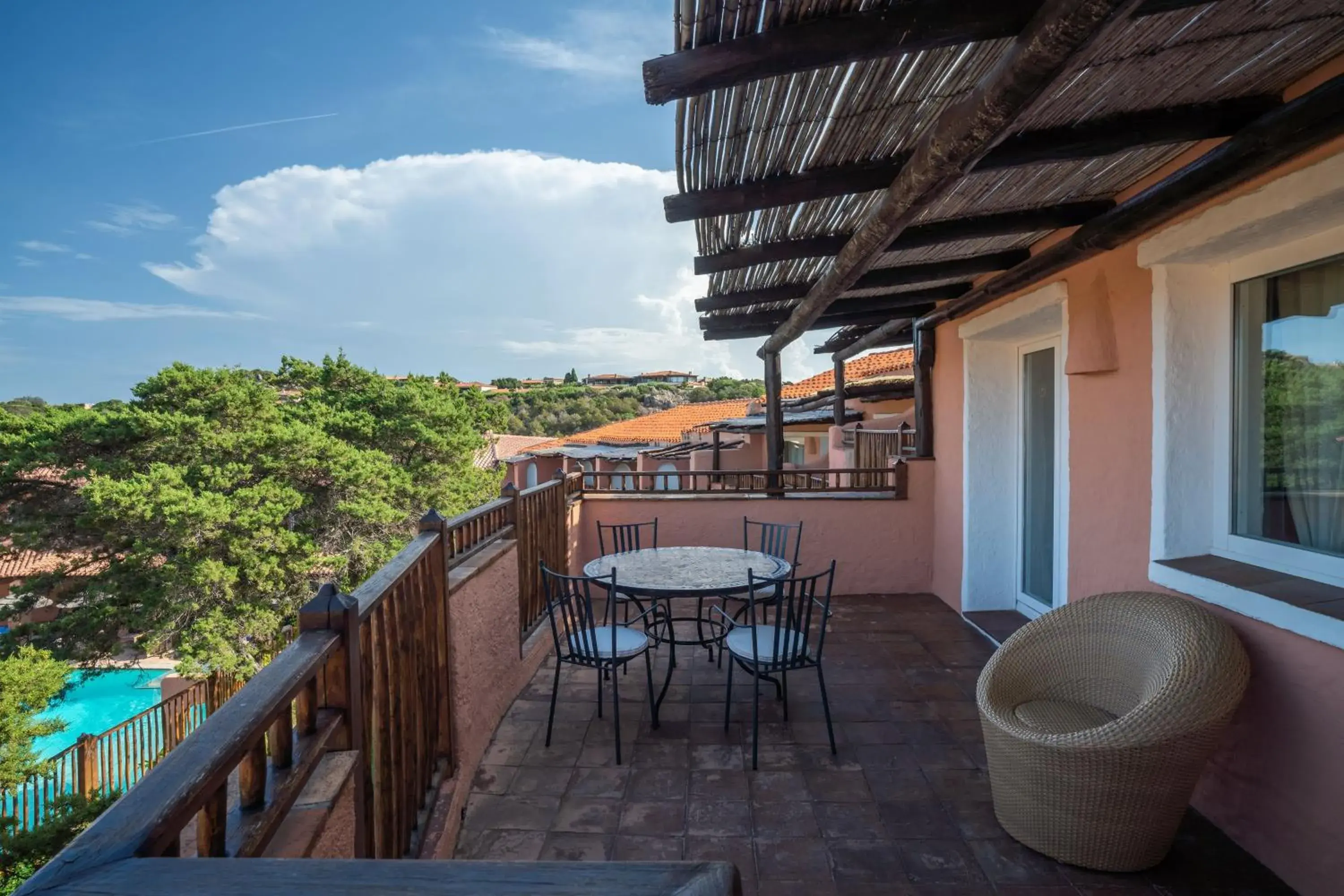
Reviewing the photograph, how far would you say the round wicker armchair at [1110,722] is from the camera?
2143 millimetres

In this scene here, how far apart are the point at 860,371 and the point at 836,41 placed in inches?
406

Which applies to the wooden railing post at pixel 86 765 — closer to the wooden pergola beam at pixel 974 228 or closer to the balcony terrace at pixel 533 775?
the balcony terrace at pixel 533 775

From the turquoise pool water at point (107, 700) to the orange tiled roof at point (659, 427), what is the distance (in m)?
10.3

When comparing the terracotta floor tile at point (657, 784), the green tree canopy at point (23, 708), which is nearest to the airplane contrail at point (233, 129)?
the green tree canopy at point (23, 708)

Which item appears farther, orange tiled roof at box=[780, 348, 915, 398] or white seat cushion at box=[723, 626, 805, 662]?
orange tiled roof at box=[780, 348, 915, 398]

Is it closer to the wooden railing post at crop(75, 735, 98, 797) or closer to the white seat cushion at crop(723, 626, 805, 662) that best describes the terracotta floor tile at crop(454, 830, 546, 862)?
the white seat cushion at crop(723, 626, 805, 662)

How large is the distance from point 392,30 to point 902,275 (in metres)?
11.7

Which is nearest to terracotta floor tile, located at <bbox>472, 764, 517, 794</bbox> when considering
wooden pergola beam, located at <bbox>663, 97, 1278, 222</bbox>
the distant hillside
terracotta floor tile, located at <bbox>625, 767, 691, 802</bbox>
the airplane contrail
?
terracotta floor tile, located at <bbox>625, 767, 691, 802</bbox>

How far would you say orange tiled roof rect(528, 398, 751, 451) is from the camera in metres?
19.5

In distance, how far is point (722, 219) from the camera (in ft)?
10.6

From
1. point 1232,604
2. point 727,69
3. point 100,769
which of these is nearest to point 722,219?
point 727,69

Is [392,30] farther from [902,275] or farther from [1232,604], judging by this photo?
[1232,604]

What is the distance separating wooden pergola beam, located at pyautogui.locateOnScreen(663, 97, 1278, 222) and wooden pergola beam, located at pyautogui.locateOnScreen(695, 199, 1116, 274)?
607 millimetres

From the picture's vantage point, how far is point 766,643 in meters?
3.43
